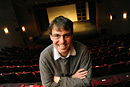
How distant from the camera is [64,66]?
1.42 metres

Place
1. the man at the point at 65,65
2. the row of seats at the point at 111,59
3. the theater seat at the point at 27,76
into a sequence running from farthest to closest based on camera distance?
the row of seats at the point at 111,59, the theater seat at the point at 27,76, the man at the point at 65,65

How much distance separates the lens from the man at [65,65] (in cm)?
138

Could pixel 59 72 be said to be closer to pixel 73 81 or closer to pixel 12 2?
pixel 73 81

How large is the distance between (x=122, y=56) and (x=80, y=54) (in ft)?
11.9

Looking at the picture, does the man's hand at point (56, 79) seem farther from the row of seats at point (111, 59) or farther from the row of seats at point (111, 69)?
the row of seats at point (111, 59)

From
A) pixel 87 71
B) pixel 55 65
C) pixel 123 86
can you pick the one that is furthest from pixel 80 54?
pixel 123 86

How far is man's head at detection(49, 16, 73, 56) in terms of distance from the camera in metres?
1.20

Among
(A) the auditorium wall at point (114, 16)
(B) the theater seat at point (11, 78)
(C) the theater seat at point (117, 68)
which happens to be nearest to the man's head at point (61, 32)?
(C) the theater seat at point (117, 68)

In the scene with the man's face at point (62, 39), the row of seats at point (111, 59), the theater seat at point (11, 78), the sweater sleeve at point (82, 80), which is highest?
the man's face at point (62, 39)

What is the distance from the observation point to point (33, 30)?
12.8 metres

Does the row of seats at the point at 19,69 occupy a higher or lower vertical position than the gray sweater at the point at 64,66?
lower

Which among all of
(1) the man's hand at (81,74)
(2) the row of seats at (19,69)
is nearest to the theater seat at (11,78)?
(2) the row of seats at (19,69)

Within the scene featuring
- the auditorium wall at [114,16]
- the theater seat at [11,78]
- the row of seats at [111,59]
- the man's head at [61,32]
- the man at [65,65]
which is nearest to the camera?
the man's head at [61,32]

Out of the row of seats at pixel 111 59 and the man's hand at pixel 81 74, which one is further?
the row of seats at pixel 111 59
